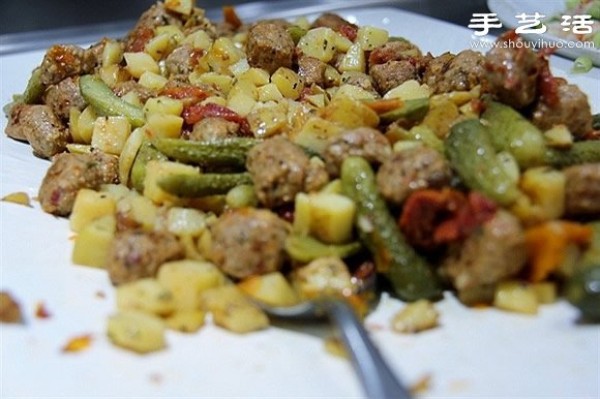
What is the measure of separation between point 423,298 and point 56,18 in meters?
4.78

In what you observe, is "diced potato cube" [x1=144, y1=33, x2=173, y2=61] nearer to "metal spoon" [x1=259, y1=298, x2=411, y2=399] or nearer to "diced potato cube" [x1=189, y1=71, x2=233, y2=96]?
"diced potato cube" [x1=189, y1=71, x2=233, y2=96]

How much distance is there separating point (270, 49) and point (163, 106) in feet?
2.01

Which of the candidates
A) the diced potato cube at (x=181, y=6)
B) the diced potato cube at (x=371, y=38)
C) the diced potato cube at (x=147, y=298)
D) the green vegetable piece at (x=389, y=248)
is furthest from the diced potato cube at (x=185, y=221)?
the diced potato cube at (x=181, y=6)

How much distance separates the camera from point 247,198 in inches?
106

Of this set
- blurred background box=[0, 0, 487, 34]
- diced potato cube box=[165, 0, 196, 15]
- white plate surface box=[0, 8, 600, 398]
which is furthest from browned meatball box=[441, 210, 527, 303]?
blurred background box=[0, 0, 487, 34]

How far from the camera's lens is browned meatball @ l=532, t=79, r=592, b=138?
9.37 feet

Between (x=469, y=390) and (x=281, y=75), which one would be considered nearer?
(x=469, y=390)

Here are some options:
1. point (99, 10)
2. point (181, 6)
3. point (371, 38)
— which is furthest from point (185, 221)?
point (99, 10)

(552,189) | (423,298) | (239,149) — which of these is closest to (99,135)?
(239,149)

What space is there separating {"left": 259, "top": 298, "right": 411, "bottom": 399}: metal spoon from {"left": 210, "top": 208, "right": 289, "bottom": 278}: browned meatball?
0.51 ft

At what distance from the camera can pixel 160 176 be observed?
109 inches

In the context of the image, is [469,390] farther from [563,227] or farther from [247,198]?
[247,198]

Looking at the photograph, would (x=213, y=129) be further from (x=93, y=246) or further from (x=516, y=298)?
(x=516, y=298)


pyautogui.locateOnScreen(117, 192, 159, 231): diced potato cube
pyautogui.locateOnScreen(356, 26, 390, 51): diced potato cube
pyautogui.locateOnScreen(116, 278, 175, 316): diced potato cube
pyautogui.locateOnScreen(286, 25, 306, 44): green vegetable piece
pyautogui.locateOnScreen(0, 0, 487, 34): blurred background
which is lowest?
pyautogui.locateOnScreen(0, 0, 487, 34): blurred background
